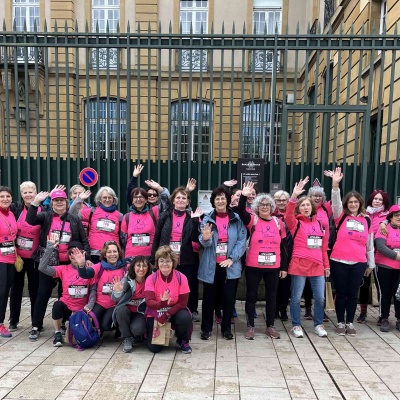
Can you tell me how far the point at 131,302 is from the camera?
174 inches

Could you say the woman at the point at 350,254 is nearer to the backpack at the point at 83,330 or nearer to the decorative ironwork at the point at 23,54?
the backpack at the point at 83,330

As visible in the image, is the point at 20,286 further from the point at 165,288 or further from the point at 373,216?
the point at 373,216

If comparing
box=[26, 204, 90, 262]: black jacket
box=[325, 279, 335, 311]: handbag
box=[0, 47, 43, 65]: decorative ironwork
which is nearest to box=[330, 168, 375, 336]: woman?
box=[325, 279, 335, 311]: handbag

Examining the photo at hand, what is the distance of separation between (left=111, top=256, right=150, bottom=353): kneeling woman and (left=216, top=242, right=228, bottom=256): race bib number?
Result: 83 centimetres

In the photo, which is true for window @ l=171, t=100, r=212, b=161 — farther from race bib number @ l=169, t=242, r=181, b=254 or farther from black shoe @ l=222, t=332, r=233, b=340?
black shoe @ l=222, t=332, r=233, b=340

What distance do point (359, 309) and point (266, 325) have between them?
5.69ft

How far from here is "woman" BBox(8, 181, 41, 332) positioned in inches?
185

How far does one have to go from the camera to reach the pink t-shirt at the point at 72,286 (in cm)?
447

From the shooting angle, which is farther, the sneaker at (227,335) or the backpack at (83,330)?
the sneaker at (227,335)

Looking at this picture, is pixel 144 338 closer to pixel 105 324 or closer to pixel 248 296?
pixel 105 324

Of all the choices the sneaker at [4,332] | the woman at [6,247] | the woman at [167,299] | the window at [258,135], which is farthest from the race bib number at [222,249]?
the sneaker at [4,332]

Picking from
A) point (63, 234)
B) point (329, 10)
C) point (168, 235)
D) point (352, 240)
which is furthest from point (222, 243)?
point (329, 10)

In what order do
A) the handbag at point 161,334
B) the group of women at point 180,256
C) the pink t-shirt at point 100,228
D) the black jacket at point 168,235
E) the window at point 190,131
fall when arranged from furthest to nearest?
the window at point 190,131 → the pink t-shirt at point 100,228 → the black jacket at point 168,235 → the group of women at point 180,256 → the handbag at point 161,334

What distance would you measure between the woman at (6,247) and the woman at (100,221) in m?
0.72
